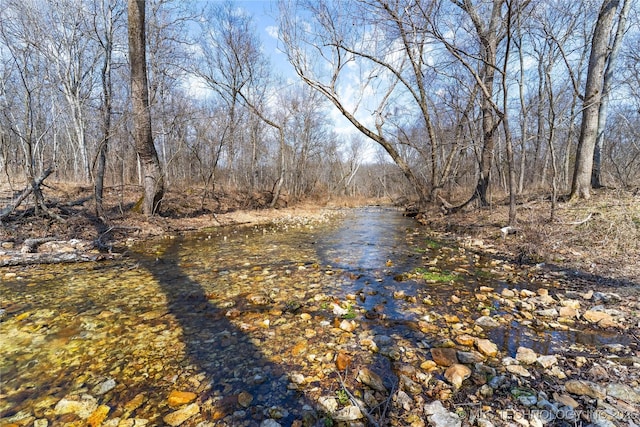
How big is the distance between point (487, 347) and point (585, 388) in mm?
656

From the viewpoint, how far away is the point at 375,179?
43.9m

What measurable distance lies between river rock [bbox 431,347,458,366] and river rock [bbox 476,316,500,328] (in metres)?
0.71

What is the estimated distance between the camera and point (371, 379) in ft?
7.00

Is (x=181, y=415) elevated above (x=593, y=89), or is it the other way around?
(x=593, y=89)

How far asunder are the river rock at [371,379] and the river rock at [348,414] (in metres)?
0.26

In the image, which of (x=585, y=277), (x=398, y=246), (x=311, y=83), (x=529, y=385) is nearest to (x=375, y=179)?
(x=311, y=83)

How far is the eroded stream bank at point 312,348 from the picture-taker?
6.10 feet

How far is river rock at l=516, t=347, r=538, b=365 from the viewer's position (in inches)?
90.5

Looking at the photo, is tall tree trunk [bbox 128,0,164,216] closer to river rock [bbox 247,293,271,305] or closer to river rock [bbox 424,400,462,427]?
river rock [bbox 247,293,271,305]

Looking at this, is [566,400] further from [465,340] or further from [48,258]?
[48,258]

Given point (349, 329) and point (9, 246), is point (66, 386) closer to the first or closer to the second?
point (349, 329)

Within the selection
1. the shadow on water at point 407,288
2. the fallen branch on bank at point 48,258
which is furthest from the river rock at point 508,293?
the fallen branch on bank at point 48,258

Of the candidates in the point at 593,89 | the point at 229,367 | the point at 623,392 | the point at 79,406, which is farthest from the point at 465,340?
the point at 593,89

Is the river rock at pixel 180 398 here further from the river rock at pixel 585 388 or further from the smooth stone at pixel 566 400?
the river rock at pixel 585 388
